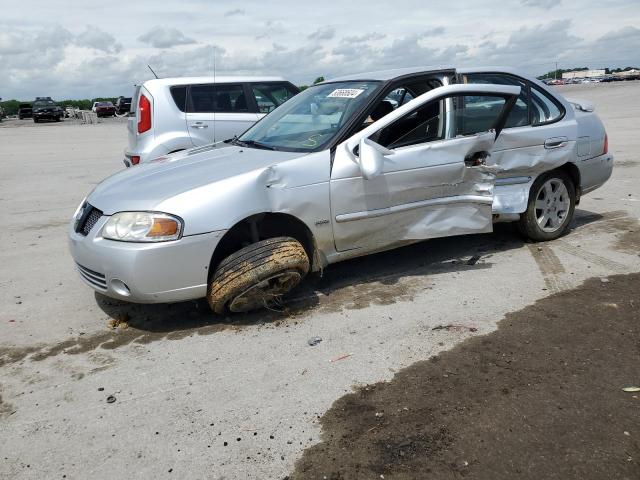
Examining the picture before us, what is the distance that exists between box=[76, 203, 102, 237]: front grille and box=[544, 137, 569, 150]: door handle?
3.94 m

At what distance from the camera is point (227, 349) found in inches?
150

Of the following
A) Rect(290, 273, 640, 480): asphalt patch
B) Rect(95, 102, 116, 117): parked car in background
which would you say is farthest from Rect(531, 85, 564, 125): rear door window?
Rect(95, 102, 116, 117): parked car in background

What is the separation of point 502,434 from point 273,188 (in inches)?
87.6

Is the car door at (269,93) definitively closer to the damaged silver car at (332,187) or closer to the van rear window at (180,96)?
the van rear window at (180,96)

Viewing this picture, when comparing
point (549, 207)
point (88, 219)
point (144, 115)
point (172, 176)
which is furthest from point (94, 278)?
point (144, 115)

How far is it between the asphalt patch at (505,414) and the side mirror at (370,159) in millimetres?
1367

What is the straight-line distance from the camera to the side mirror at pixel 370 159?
424 cm

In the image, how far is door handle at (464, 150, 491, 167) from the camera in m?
4.82

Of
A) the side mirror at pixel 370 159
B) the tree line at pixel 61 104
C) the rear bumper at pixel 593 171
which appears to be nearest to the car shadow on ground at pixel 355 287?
the rear bumper at pixel 593 171

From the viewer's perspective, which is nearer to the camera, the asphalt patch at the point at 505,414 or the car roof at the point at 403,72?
the asphalt patch at the point at 505,414

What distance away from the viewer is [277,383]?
336 centimetres

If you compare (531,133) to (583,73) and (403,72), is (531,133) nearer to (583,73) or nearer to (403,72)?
(403,72)

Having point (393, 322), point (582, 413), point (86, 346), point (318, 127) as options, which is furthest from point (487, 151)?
point (86, 346)

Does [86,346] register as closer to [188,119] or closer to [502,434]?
[502,434]
